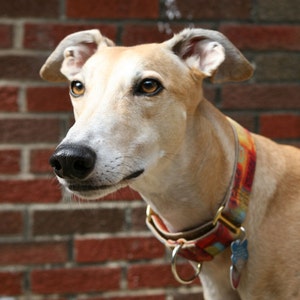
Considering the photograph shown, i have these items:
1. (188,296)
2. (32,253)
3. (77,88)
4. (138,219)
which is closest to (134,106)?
(77,88)

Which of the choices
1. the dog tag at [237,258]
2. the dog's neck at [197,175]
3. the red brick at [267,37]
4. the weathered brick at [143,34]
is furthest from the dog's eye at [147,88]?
the red brick at [267,37]

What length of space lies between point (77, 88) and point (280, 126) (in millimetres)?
908

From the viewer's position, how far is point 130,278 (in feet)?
6.79

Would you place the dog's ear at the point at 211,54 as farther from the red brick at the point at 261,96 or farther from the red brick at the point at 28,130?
the red brick at the point at 28,130

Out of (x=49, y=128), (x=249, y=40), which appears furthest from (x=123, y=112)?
(x=249, y=40)

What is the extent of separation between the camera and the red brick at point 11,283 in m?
2.04

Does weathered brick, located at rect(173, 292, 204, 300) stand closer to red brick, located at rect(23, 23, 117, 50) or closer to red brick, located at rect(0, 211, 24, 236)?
red brick, located at rect(0, 211, 24, 236)

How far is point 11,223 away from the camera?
2.01 m

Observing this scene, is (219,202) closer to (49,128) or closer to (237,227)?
(237,227)

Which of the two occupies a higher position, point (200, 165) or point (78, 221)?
point (200, 165)

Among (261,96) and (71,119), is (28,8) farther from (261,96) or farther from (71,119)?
(261,96)

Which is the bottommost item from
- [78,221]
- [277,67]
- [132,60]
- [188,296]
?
[188,296]

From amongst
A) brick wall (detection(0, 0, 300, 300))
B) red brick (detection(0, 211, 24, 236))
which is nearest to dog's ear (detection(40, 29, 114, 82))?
brick wall (detection(0, 0, 300, 300))

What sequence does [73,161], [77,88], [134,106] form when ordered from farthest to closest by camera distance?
[77,88]
[134,106]
[73,161]
